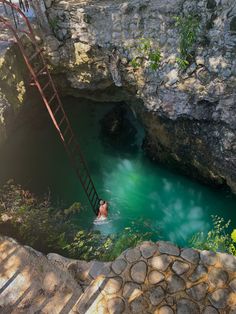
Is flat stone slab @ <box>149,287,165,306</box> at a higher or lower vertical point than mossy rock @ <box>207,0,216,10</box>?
lower

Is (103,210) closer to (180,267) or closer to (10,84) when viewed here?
(180,267)

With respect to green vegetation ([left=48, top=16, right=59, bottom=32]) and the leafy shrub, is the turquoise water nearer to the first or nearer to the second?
the leafy shrub

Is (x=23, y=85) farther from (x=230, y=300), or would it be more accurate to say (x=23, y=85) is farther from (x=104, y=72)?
(x=230, y=300)

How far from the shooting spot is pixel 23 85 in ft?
27.0

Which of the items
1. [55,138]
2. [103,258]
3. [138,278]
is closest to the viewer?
[138,278]

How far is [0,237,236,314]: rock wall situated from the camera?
5176mm

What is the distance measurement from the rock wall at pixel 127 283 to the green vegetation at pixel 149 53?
4.30m

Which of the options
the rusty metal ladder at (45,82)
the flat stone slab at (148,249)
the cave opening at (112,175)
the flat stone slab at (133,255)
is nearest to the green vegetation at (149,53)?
the rusty metal ladder at (45,82)

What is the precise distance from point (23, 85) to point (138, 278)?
521 cm

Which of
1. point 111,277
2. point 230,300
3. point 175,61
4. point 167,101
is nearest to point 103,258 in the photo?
point 111,277

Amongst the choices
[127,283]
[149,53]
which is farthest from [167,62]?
[127,283]

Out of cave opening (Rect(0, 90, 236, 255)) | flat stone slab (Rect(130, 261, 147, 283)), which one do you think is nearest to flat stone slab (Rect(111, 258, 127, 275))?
flat stone slab (Rect(130, 261, 147, 283))

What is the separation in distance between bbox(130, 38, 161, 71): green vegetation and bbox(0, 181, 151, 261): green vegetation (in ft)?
13.1

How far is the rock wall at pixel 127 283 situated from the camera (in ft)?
17.0
